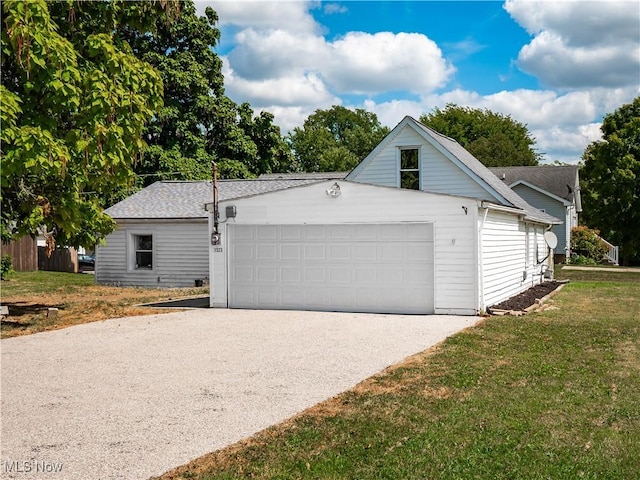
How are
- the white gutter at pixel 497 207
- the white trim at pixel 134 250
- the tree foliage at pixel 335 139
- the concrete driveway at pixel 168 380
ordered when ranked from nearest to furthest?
the concrete driveway at pixel 168 380
the white gutter at pixel 497 207
the white trim at pixel 134 250
the tree foliage at pixel 335 139

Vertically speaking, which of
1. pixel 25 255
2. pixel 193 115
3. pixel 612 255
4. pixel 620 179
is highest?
pixel 193 115

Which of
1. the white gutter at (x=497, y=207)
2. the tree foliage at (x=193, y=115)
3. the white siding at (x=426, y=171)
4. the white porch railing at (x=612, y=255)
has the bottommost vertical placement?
the white porch railing at (x=612, y=255)

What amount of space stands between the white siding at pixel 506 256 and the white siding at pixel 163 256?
10255 mm

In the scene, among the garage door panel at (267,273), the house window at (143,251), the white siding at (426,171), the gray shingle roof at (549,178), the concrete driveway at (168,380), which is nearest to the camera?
the concrete driveway at (168,380)

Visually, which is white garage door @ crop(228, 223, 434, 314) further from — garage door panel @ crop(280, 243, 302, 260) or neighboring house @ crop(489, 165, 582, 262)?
neighboring house @ crop(489, 165, 582, 262)

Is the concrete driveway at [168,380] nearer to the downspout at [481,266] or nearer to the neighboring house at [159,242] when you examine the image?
the downspout at [481,266]

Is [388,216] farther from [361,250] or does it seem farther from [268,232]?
[268,232]

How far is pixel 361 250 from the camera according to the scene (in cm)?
1563

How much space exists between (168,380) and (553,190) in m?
36.0

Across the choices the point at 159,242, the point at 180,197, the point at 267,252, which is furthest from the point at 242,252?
the point at 180,197

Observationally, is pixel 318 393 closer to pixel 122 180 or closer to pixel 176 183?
pixel 122 180

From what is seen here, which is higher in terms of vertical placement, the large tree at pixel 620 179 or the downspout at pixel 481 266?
the large tree at pixel 620 179

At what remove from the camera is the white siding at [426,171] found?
2138 centimetres

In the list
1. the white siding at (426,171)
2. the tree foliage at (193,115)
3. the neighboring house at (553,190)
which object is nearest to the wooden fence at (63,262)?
the tree foliage at (193,115)
